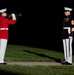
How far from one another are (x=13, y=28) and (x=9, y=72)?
2470cm

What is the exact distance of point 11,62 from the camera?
15.2 m

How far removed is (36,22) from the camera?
35.3 meters

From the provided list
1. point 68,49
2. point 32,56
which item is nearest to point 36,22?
point 32,56

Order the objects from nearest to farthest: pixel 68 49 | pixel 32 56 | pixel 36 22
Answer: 1. pixel 68 49
2. pixel 32 56
3. pixel 36 22

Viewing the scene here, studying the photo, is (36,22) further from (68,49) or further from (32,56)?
(68,49)

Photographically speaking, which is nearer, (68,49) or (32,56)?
(68,49)

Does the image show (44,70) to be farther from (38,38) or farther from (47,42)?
(38,38)

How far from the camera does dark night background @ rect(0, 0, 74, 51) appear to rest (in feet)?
106

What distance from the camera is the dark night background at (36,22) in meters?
32.2

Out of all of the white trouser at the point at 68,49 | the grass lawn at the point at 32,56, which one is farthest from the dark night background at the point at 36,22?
the white trouser at the point at 68,49

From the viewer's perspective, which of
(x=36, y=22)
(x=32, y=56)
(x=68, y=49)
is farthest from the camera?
(x=36, y=22)

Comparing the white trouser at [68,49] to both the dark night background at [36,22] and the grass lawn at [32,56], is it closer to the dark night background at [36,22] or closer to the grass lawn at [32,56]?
the grass lawn at [32,56]

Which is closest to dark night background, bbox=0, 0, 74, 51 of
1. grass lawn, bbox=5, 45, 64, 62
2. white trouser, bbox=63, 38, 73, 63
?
grass lawn, bbox=5, 45, 64, 62

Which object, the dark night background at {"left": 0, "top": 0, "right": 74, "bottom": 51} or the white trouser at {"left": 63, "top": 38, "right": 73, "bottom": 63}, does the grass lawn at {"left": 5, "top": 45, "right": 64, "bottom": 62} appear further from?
the dark night background at {"left": 0, "top": 0, "right": 74, "bottom": 51}
